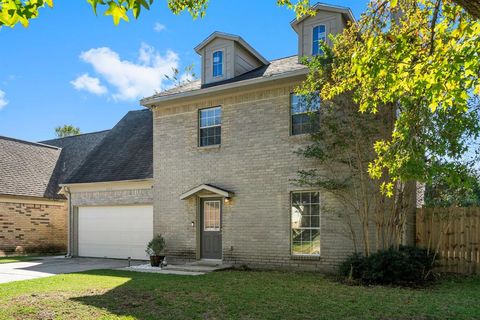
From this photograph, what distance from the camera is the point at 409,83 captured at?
6172 mm

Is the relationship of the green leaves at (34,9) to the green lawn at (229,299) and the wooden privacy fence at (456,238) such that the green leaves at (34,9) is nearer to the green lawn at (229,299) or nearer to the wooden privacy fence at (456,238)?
the green lawn at (229,299)

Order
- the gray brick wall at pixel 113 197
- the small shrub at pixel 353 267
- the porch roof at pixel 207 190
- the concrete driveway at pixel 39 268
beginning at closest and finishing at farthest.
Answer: the small shrub at pixel 353 267
the concrete driveway at pixel 39 268
the porch roof at pixel 207 190
the gray brick wall at pixel 113 197

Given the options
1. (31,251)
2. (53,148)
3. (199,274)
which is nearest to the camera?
(199,274)

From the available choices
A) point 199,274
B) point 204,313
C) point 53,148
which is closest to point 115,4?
point 204,313

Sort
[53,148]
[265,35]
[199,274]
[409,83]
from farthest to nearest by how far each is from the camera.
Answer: [53,148]
[265,35]
[199,274]
[409,83]

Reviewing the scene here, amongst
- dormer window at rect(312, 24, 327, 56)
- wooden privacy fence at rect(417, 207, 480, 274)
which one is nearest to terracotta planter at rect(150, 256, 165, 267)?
wooden privacy fence at rect(417, 207, 480, 274)

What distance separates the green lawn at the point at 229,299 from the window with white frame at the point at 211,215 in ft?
11.5

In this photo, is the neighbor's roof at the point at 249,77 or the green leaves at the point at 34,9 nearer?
the green leaves at the point at 34,9

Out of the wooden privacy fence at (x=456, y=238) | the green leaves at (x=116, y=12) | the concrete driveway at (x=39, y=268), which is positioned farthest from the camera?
the concrete driveway at (x=39, y=268)

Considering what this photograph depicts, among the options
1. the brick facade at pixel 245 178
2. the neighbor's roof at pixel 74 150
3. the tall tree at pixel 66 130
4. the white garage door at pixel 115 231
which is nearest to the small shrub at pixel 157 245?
the brick facade at pixel 245 178

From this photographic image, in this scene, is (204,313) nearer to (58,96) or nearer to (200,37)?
(200,37)

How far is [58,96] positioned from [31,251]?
11052 millimetres

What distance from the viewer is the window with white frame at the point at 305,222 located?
42.2 feet

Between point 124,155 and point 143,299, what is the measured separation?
37.9ft
